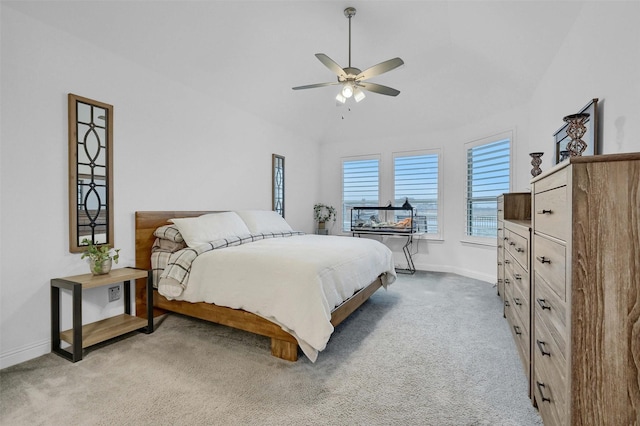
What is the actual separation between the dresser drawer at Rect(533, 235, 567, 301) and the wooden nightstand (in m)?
2.84

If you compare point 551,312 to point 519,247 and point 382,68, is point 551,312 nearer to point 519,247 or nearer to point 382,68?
point 519,247

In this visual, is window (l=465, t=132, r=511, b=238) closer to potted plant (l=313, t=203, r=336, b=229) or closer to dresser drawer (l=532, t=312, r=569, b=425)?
potted plant (l=313, t=203, r=336, b=229)

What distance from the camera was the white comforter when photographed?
2123 millimetres

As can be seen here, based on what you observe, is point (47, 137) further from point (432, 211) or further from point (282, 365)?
point (432, 211)

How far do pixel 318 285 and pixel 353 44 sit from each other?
300 centimetres

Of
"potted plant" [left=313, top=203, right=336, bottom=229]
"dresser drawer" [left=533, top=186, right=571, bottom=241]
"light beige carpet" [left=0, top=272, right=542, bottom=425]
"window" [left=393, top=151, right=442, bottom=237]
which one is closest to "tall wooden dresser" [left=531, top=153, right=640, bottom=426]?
"dresser drawer" [left=533, top=186, right=571, bottom=241]

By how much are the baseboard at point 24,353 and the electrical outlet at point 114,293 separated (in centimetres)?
53

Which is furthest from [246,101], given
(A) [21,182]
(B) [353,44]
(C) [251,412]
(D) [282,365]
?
(C) [251,412]

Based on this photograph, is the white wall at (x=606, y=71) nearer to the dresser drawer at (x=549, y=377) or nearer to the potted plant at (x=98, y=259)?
the dresser drawer at (x=549, y=377)

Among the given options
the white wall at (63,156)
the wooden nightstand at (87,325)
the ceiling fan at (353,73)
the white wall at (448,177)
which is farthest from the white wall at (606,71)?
the white wall at (63,156)

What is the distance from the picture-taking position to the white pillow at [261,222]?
3900 millimetres

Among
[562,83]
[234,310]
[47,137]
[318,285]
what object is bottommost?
[234,310]

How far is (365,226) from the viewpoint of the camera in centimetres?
557

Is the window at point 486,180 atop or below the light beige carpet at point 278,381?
atop
